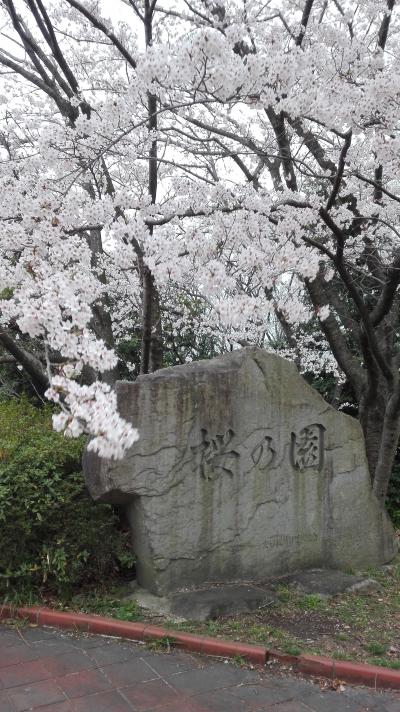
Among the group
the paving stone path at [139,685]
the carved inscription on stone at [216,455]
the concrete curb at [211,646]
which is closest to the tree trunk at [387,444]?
the carved inscription on stone at [216,455]

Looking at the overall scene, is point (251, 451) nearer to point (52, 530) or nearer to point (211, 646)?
point (211, 646)

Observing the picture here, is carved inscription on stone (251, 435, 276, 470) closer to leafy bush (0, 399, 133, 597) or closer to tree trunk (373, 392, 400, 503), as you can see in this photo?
leafy bush (0, 399, 133, 597)

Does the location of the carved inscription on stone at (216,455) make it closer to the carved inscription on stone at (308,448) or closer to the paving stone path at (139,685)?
the carved inscription on stone at (308,448)

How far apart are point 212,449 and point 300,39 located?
14.3ft

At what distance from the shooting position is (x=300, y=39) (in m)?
6.45

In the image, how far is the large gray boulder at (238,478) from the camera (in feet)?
15.4

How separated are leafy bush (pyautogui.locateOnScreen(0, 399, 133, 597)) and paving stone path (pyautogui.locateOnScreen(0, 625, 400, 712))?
0.48 metres

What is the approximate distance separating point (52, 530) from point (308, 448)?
2.27 m

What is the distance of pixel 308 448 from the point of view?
5.50 meters

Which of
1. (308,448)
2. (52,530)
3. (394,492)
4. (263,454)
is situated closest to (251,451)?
(263,454)

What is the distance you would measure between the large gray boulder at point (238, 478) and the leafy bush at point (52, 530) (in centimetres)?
24

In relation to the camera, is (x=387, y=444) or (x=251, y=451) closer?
(x=251, y=451)

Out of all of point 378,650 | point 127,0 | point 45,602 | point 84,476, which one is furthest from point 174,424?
point 127,0

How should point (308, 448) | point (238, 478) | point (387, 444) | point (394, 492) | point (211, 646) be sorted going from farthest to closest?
point (394, 492) → point (387, 444) → point (308, 448) → point (238, 478) → point (211, 646)
